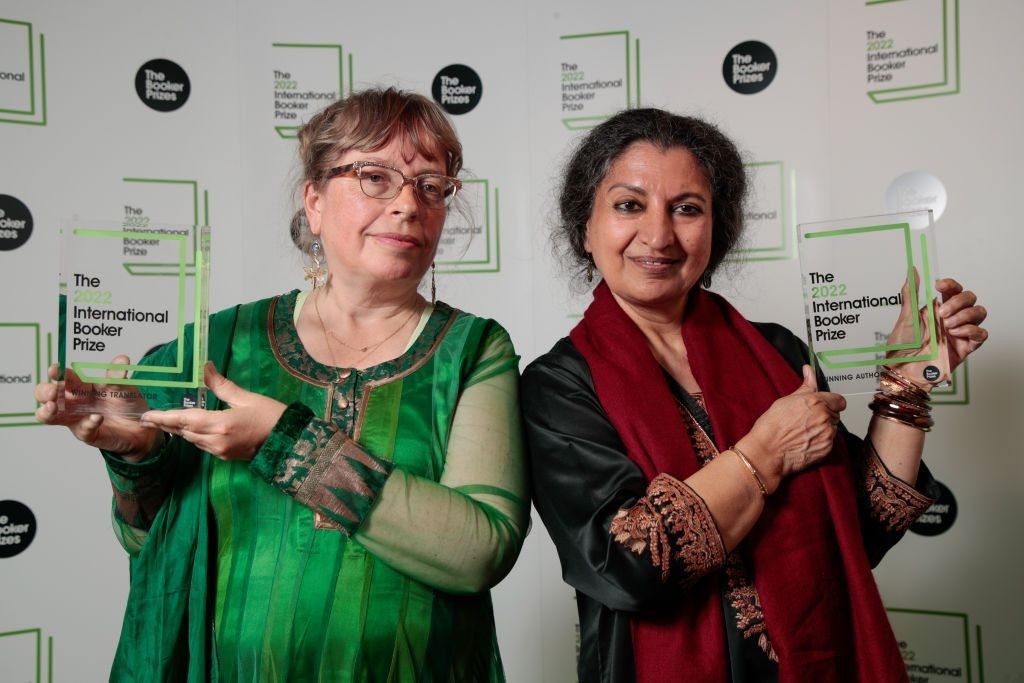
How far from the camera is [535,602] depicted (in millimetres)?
2740

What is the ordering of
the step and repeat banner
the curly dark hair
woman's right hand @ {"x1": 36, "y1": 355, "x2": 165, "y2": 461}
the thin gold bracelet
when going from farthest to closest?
the step and repeat banner
the curly dark hair
the thin gold bracelet
woman's right hand @ {"x1": 36, "y1": 355, "x2": 165, "y2": 461}

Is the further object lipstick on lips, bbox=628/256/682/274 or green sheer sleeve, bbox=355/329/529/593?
lipstick on lips, bbox=628/256/682/274

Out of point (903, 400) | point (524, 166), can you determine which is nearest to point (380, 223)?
point (903, 400)

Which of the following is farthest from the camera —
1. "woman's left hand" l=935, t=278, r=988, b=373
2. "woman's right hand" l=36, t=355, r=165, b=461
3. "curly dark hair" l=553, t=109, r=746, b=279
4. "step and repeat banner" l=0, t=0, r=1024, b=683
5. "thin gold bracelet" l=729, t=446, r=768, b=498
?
"step and repeat banner" l=0, t=0, r=1024, b=683

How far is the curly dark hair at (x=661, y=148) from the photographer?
1508 millimetres

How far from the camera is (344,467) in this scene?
3.92 feet

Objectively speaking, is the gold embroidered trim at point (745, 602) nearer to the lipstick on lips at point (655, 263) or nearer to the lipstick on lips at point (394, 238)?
the lipstick on lips at point (655, 263)

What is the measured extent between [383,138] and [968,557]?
80.8 inches

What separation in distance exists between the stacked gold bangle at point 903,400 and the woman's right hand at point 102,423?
3.63 feet

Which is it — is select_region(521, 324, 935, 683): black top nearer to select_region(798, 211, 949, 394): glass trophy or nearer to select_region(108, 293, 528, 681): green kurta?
select_region(108, 293, 528, 681): green kurta

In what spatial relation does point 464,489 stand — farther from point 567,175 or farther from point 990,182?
point 990,182

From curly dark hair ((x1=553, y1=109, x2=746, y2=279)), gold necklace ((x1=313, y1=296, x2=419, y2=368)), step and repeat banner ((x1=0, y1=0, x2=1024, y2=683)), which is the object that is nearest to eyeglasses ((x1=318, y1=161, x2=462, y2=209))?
gold necklace ((x1=313, y1=296, x2=419, y2=368))

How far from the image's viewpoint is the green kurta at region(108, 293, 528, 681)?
121 cm

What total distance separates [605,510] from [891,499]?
52 cm
